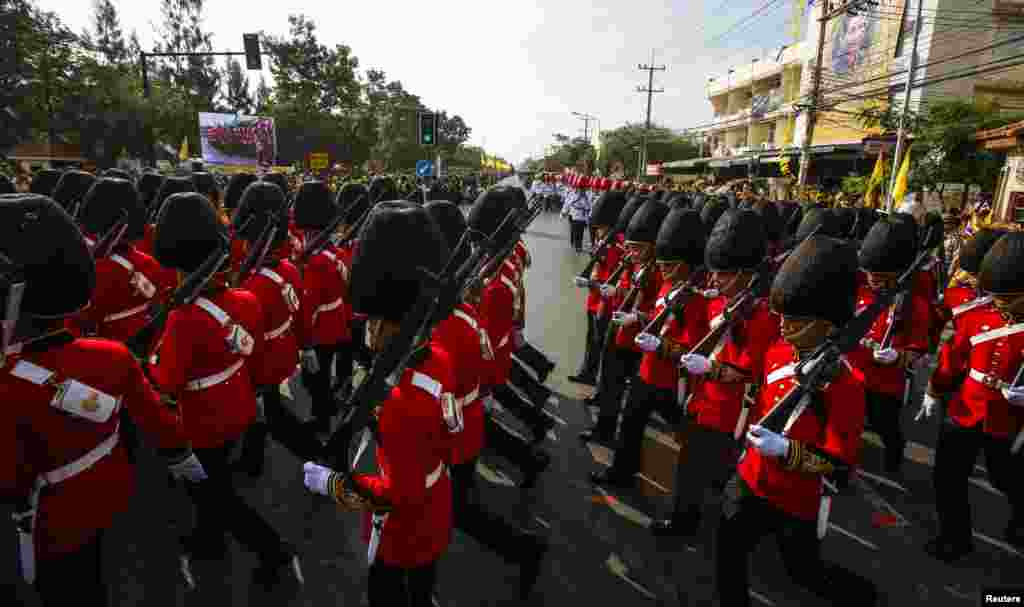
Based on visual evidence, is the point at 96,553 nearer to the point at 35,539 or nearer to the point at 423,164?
the point at 35,539

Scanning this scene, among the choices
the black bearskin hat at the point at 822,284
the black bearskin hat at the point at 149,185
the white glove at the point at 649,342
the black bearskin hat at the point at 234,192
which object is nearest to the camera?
the black bearskin hat at the point at 822,284

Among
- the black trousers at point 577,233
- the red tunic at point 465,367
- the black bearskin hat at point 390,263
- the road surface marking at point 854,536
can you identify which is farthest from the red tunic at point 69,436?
the black trousers at point 577,233

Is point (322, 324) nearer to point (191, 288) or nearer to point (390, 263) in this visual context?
point (191, 288)

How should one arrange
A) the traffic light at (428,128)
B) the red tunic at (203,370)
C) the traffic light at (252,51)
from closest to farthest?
the red tunic at (203,370) → the traffic light at (428,128) → the traffic light at (252,51)

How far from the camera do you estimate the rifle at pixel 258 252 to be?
4.15 metres

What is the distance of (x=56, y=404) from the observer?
2014 millimetres

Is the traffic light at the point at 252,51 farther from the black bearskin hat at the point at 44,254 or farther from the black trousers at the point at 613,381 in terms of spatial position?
the black bearskin hat at the point at 44,254

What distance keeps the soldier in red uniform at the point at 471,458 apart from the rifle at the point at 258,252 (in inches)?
68.0

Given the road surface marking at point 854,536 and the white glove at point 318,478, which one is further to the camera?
the road surface marking at point 854,536

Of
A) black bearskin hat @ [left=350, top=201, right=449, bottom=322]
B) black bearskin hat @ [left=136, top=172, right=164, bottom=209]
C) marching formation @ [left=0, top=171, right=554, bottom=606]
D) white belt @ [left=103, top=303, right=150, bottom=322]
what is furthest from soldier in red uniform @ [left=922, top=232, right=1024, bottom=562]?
black bearskin hat @ [left=136, top=172, right=164, bottom=209]

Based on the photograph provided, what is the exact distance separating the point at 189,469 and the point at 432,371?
1.40 metres

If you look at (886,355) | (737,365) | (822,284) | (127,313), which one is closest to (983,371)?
(886,355)

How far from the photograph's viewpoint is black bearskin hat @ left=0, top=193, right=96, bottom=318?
81.2 inches

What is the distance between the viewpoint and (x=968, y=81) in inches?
1038
